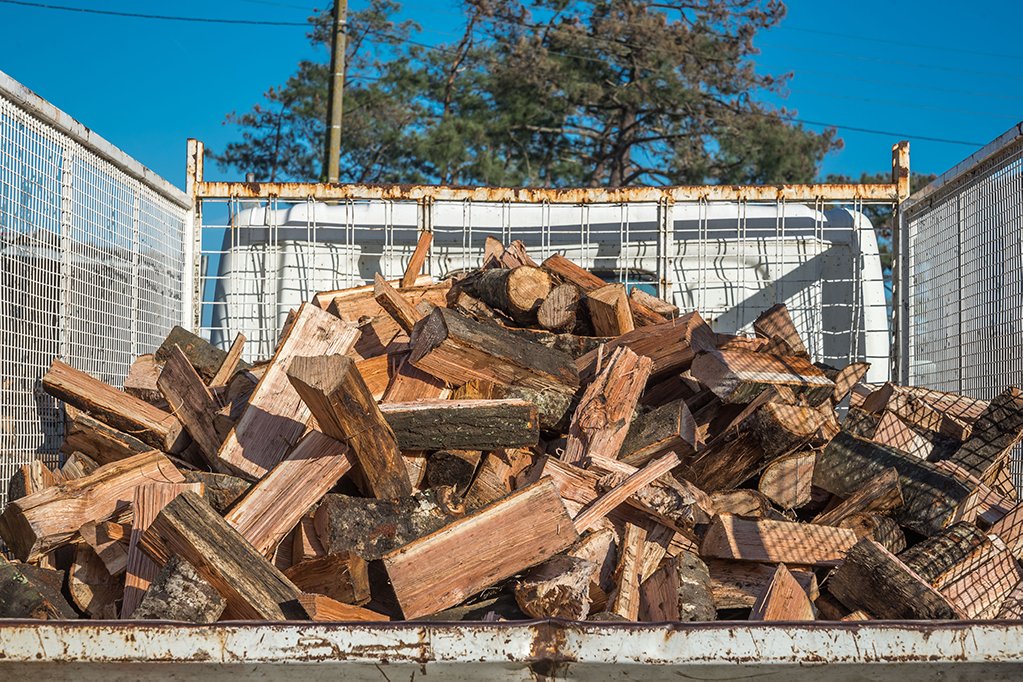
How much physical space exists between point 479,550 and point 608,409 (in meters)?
0.79

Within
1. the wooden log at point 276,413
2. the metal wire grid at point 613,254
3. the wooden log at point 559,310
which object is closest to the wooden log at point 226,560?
the wooden log at point 276,413

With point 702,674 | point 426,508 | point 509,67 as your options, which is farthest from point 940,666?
point 509,67

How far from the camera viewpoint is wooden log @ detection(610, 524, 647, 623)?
1845 mm

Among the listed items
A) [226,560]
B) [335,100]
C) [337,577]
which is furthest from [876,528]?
[335,100]

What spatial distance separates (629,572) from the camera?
193 centimetres

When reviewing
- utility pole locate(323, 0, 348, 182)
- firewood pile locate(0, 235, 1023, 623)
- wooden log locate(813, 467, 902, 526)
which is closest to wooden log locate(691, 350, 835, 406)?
firewood pile locate(0, 235, 1023, 623)

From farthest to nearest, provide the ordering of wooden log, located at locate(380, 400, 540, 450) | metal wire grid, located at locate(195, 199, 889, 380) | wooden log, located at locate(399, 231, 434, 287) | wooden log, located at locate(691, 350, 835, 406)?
metal wire grid, located at locate(195, 199, 889, 380) → wooden log, located at locate(399, 231, 434, 287) → wooden log, located at locate(691, 350, 835, 406) → wooden log, located at locate(380, 400, 540, 450)

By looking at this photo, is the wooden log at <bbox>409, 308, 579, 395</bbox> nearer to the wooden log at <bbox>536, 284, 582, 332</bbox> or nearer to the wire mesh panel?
the wooden log at <bbox>536, 284, 582, 332</bbox>

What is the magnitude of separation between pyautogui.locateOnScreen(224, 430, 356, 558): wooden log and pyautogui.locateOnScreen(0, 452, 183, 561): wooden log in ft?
1.32

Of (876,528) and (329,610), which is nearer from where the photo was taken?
(329,610)

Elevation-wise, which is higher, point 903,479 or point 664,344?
point 664,344

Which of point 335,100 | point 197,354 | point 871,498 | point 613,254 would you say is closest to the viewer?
point 871,498

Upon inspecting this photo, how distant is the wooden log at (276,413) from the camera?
90.4 inches

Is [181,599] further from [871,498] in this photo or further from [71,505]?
[871,498]
